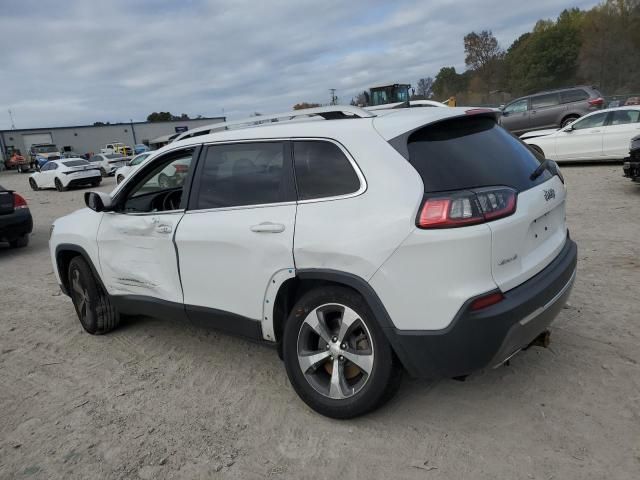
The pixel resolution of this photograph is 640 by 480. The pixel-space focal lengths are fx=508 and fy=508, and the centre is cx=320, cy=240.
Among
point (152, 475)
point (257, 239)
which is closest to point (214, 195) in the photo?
point (257, 239)

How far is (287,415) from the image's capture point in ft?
10.5

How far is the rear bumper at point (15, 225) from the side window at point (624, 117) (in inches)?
512

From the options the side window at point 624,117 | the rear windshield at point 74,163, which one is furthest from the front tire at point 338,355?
the rear windshield at point 74,163

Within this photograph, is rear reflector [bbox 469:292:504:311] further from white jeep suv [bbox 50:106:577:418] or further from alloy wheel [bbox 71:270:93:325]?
alloy wheel [bbox 71:270:93:325]

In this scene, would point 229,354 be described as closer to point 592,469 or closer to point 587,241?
point 592,469

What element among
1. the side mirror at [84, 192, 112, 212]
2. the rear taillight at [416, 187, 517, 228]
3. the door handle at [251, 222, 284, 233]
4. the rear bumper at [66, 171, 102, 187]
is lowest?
the rear bumper at [66, 171, 102, 187]

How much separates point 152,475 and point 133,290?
1773 mm

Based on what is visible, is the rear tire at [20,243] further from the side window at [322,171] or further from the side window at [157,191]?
the side window at [322,171]

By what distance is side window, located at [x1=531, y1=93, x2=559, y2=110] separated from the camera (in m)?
18.0

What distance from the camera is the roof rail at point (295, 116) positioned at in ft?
10.6

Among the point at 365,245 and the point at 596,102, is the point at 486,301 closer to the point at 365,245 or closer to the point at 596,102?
the point at 365,245

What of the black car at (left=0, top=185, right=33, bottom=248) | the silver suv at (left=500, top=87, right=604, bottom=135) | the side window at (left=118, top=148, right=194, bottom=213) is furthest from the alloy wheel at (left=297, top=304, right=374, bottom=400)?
the silver suv at (left=500, top=87, right=604, bottom=135)

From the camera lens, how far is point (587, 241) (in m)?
6.37

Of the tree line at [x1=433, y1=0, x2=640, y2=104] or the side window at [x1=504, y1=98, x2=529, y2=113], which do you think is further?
the tree line at [x1=433, y1=0, x2=640, y2=104]
